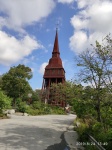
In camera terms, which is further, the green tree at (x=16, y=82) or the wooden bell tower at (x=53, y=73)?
the wooden bell tower at (x=53, y=73)

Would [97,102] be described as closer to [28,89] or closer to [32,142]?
[32,142]

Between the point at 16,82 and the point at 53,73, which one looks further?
the point at 53,73

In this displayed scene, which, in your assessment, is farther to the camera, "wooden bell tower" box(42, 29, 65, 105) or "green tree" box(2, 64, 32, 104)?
"wooden bell tower" box(42, 29, 65, 105)

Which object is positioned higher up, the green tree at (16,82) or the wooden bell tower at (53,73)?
the wooden bell tower at (53,73)

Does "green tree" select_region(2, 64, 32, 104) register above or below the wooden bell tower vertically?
below

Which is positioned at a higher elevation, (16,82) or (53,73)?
(53,73)

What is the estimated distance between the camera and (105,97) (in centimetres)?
1162

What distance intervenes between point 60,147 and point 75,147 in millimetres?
654

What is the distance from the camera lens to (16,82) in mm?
42656

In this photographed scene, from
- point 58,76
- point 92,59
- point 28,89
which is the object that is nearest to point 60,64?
point 58,76

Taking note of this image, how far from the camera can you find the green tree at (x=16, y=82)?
141 feet

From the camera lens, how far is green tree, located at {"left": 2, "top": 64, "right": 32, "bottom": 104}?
42875 mm

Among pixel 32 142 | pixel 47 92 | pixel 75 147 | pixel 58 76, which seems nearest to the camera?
pixel 75 147

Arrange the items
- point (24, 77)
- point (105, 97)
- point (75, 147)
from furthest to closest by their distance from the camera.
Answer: point (24, 77)
point (105, 97)
point (75, 147)
